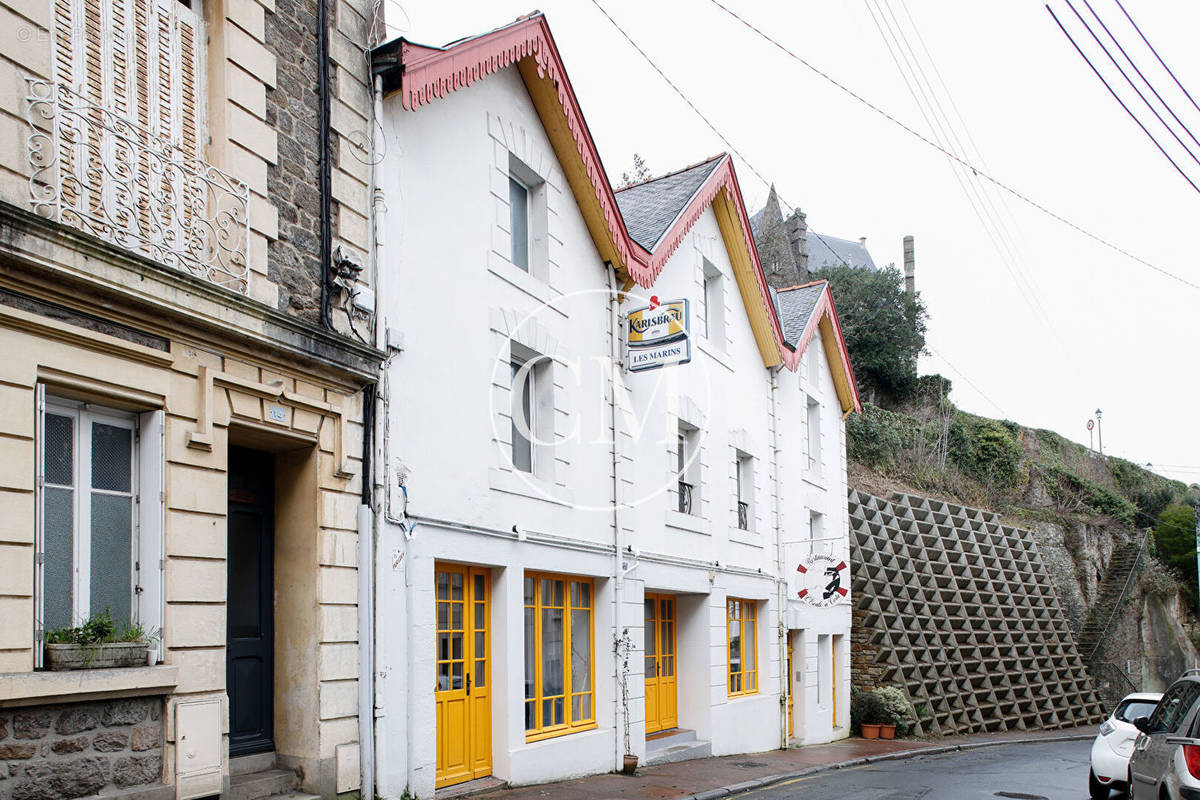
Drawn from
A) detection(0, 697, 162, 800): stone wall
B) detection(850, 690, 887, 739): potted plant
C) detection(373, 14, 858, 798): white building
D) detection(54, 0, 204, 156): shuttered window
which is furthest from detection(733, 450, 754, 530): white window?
detection(0, 697, 162, 800): stone wall

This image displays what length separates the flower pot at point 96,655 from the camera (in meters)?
6.64

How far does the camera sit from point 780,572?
66.4 feet

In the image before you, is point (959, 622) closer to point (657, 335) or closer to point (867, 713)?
point (867, 713)

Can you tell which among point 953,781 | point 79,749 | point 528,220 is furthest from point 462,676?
point 953,781

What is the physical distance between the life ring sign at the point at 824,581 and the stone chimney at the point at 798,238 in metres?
33.2

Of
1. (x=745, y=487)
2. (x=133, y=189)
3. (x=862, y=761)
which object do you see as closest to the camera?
(x=133, y=189)

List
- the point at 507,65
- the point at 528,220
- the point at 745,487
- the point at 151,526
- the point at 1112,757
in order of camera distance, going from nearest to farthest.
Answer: the point at 151,526
the point at 507,65
the point at 1112,757
the point at 528,220
the point at 745,487

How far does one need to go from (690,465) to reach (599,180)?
17.2 ft

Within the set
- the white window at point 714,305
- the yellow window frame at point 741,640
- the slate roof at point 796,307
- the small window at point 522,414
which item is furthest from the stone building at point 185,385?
the slate roof at point 796,307

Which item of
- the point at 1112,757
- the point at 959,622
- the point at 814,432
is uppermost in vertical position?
the point at 814,432

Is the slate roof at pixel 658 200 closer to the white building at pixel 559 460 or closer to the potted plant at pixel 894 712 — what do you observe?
the white building at pixel 559 460

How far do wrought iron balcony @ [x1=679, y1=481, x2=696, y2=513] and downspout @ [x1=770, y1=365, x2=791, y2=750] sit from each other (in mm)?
3679

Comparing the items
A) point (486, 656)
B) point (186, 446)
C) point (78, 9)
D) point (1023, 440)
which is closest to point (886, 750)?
point (486, 656)

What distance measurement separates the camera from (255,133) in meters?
8.72
